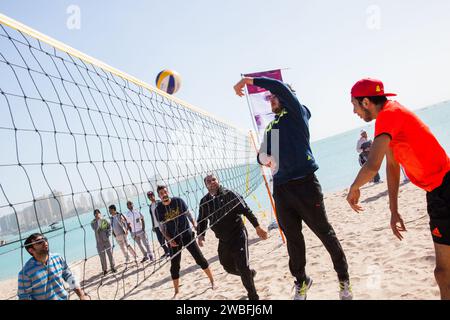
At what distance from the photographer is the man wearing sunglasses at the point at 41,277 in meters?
2.63

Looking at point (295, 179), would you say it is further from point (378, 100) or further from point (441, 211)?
point (441, 211)

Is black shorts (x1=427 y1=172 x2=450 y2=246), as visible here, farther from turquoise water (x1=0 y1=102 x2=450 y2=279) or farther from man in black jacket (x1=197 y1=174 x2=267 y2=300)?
turquoise water (x1=0 y1=102 x2=450 y2=279)

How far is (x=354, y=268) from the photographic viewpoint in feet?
12.1

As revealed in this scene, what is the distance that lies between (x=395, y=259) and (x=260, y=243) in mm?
3400

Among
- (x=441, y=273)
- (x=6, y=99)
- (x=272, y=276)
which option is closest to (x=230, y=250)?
(x=272, y=276)

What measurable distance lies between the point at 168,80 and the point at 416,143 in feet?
15.5

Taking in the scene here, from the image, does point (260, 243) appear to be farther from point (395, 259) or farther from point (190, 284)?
point (395, 259)

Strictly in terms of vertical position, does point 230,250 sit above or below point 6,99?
below

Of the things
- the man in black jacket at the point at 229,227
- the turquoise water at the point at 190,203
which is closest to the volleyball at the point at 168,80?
the turquoise water at the point at 190,203

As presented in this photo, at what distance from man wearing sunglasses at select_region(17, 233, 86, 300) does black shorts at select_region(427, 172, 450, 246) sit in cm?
264

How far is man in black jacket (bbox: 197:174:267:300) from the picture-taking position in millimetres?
3344

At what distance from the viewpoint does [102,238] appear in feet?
23.7

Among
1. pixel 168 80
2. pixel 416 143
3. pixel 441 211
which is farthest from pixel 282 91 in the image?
pixel 168 80

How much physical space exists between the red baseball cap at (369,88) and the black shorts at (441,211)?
0.58 m
